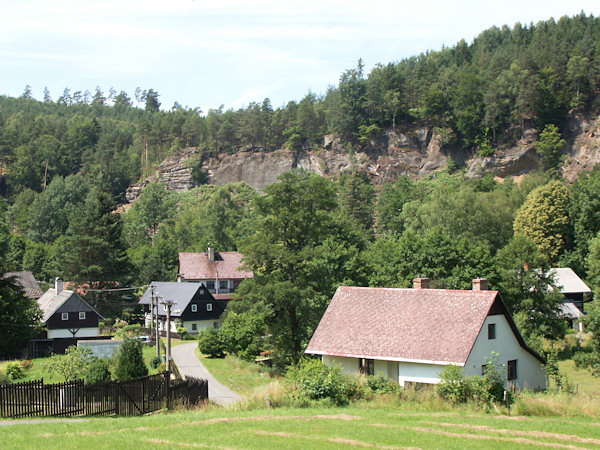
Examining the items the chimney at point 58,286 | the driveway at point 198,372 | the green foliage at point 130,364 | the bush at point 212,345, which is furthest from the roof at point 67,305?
the green foliage at point 130,364

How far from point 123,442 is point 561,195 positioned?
A: 208 ft

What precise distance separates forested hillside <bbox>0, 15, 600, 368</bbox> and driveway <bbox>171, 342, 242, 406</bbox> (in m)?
3.56

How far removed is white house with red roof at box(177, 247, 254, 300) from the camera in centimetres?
7481

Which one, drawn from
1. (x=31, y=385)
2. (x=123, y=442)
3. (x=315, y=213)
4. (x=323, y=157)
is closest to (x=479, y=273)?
(x=315, y=213)

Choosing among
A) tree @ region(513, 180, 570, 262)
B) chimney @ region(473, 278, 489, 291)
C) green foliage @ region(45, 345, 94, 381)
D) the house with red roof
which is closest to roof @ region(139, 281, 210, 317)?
green foliage @ region(45, 345, 94, 381)

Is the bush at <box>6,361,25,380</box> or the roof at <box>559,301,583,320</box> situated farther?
the roof at <box>559,301,583,320</box>

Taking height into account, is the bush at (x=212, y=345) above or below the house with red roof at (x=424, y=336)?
below

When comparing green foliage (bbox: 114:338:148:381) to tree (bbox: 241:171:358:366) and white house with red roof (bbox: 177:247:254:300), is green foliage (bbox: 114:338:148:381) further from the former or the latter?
white house with red roof (bbox: 177:247:254:300)

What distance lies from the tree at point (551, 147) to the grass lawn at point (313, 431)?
81859 mm

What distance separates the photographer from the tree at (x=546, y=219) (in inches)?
2638

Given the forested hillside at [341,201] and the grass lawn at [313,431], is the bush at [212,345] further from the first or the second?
the grass lawn at [313,431]

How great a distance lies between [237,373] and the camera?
1501 inches

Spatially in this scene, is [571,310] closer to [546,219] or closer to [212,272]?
[546,219]

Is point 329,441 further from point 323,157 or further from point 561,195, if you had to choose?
point 323,157
